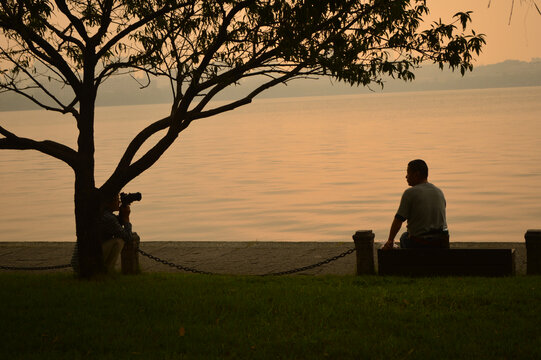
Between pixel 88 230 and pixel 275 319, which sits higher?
pixel 88 230

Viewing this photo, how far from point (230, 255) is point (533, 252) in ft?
16.5

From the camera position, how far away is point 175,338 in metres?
7.13

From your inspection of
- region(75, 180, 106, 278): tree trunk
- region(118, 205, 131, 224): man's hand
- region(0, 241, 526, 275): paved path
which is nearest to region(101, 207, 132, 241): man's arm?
region(118, 205, 131, 224): man's hand

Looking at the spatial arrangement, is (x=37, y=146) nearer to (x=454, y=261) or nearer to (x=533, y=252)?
(x=454, y=261)

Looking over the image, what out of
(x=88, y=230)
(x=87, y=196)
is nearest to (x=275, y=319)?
(x=88, y=230)

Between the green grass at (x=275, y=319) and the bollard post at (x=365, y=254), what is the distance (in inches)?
17.9

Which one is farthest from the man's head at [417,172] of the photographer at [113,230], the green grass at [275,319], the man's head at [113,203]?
the man's head at [113,203]

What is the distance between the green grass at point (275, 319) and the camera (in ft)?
21.9

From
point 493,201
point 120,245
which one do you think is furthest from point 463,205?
point 120,245

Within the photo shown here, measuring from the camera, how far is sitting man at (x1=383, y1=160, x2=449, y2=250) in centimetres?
920

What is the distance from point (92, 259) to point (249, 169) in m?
24.8

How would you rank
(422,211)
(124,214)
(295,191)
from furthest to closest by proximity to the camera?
(295,191), (124,214), (422,211)

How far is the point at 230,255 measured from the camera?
41.9 feet

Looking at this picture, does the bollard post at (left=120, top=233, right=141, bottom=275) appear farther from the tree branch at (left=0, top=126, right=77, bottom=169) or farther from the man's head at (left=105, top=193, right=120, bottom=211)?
the tree branch at (left=0, top=126, right=77, bottom=169)
